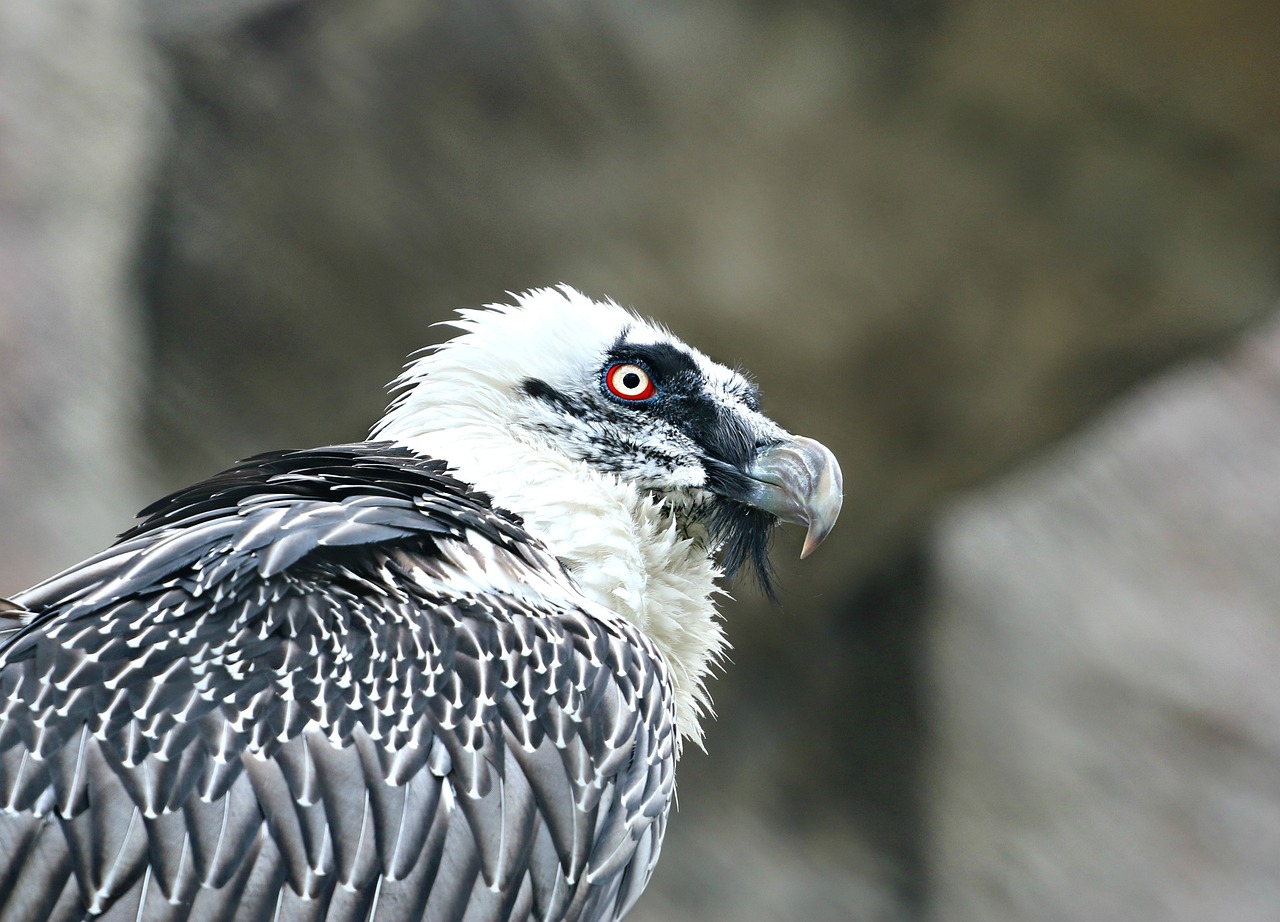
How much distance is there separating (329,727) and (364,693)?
8cm

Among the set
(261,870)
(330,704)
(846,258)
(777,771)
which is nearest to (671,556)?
(330,704)

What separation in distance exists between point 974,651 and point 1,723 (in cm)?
497

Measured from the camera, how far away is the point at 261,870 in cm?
198

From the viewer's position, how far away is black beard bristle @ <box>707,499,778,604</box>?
9.46ft

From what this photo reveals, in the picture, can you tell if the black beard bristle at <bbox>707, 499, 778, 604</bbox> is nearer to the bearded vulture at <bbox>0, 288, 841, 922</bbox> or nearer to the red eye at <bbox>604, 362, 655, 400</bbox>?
the bearded vulture at <bbox>0, 288, 841, 922</bbox>

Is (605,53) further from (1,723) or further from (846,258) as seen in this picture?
(1,723)

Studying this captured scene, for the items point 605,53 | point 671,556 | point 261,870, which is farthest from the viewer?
point 605,53

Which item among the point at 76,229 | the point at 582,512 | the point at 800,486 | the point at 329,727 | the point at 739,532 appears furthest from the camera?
the point at 76,229

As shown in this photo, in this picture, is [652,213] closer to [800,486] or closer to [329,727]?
[800,486]

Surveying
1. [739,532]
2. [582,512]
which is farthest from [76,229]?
[739,532]

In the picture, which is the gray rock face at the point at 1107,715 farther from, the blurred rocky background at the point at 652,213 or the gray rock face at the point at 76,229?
the gray rock face at the point at 76,229

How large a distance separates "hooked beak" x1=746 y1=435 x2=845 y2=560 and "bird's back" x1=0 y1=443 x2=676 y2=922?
52 centimetres

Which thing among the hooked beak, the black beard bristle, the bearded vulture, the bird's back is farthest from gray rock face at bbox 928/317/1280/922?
the bird's back

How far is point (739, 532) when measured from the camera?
9.56ft
